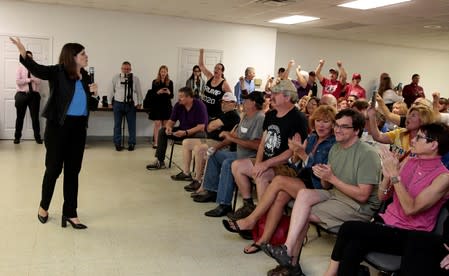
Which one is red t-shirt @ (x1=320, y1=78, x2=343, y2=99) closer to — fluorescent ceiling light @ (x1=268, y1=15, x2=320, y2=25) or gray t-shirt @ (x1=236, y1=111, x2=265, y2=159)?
fluorescent ceiling light @ (x1=268, y1=15, x2=320, y2=25)

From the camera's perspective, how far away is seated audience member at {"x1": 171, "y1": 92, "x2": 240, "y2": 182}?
4.82m

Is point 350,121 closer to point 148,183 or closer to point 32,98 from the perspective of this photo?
point 148,183

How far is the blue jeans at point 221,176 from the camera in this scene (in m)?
4.08

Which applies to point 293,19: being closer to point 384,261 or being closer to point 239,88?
point 239,88

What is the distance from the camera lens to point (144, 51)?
8.72 meters

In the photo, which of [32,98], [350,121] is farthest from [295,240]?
[32,98]

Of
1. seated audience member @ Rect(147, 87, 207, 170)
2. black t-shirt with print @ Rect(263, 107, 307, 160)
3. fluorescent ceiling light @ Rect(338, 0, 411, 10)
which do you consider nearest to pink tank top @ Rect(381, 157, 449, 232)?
black t-shirt with print @ Rect(263, 107, 307, 160)

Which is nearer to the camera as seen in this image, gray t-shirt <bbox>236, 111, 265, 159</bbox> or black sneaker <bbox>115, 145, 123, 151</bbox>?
gray t-shirt <bbox>236, 111, 265, 159</bbox>

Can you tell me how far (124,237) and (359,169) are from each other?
1.90 meters

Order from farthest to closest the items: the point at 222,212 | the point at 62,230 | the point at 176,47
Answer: the point at 176,47, the point at 222,212, the point at 62,230

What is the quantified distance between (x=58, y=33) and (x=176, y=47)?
2.25 m

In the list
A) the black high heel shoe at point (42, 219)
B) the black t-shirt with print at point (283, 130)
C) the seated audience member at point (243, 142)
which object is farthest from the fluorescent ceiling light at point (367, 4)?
the black high heel shoe at point (42, 219)

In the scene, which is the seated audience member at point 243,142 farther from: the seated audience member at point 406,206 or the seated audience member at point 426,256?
the seated audience member at point 426,256

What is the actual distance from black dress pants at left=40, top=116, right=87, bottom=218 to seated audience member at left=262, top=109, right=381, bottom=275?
1.70 meters
